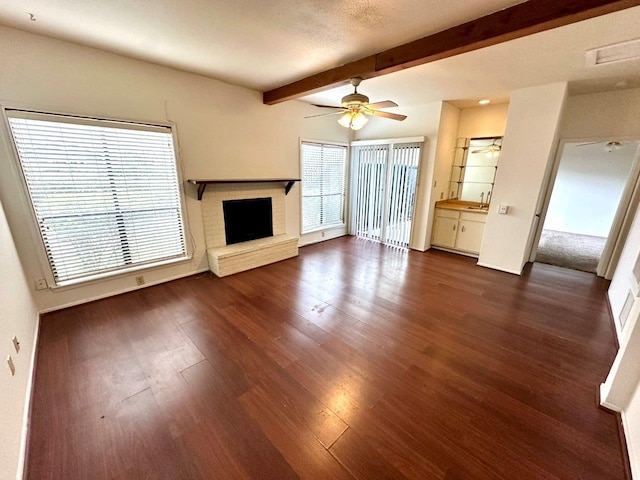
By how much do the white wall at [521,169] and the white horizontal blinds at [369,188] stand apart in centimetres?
198

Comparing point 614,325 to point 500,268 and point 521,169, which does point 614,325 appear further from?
point 521,169

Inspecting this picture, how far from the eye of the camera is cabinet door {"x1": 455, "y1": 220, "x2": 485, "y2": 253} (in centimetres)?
457

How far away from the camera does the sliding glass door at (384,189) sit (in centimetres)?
490

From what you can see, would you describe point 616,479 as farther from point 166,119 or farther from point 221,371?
point 166,119

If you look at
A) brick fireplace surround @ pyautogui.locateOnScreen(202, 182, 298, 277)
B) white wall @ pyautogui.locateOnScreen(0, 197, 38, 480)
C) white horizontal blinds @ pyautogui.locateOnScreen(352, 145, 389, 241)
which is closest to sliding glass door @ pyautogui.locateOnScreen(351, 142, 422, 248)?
white horizontal blinds @ pyautogui.locateOnScreen(352, 145, 389, 241)

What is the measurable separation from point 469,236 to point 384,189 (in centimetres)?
181

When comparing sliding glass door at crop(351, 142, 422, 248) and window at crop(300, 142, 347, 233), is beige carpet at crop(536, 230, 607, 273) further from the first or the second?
window at crop(300, 142, 347, 233)

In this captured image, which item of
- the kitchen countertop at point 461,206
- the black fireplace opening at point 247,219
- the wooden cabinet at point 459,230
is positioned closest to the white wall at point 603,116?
the kitchen countertop at point 461,206

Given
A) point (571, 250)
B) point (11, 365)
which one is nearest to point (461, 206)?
point (571, 250)

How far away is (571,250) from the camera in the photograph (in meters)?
5.13

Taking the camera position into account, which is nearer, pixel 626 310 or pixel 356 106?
pixel 626 310

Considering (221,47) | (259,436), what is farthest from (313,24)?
(259,436)

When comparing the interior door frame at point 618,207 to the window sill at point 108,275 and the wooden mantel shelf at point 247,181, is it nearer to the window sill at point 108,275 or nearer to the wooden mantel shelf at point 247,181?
the wooden mantel shelf at point 247,181

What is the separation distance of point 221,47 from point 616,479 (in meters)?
4.22
